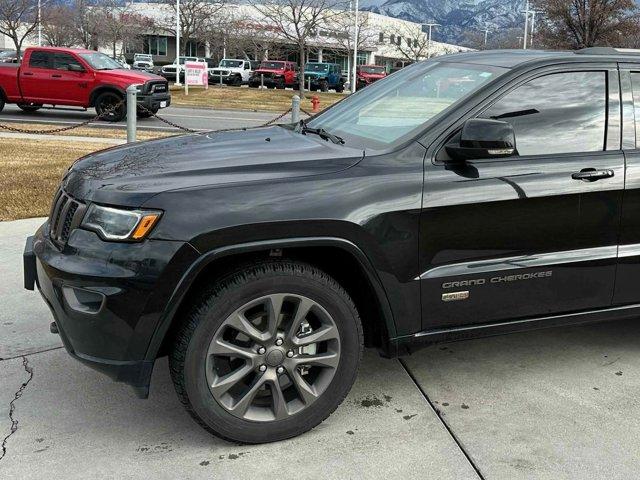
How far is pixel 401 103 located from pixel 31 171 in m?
6.63

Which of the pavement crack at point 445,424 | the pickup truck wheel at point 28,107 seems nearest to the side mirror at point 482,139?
the pavement crack at point 445,424

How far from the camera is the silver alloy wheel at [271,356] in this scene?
9.68 feet

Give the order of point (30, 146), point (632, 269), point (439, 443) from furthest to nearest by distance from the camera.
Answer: point (30, 146) < point (632, 269) < point (439, 443)

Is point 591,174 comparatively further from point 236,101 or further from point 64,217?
point 236,101

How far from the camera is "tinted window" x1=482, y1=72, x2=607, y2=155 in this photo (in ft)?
11.3

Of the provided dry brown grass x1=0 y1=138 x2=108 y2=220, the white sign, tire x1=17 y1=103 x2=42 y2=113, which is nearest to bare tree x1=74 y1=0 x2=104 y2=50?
the white sign

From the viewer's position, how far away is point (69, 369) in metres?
3.84

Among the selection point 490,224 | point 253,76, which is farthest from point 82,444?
point 253,76

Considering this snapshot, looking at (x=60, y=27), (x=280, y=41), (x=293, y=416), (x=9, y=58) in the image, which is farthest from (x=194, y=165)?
(x=60, y=27)

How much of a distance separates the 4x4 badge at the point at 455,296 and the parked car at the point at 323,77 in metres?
39.9

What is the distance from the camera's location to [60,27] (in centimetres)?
5103

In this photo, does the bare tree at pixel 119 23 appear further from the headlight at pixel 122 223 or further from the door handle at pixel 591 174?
the door handle at pixel 591 174

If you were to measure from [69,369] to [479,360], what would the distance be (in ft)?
7.73

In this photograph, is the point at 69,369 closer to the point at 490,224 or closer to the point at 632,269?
the point at 490,224
